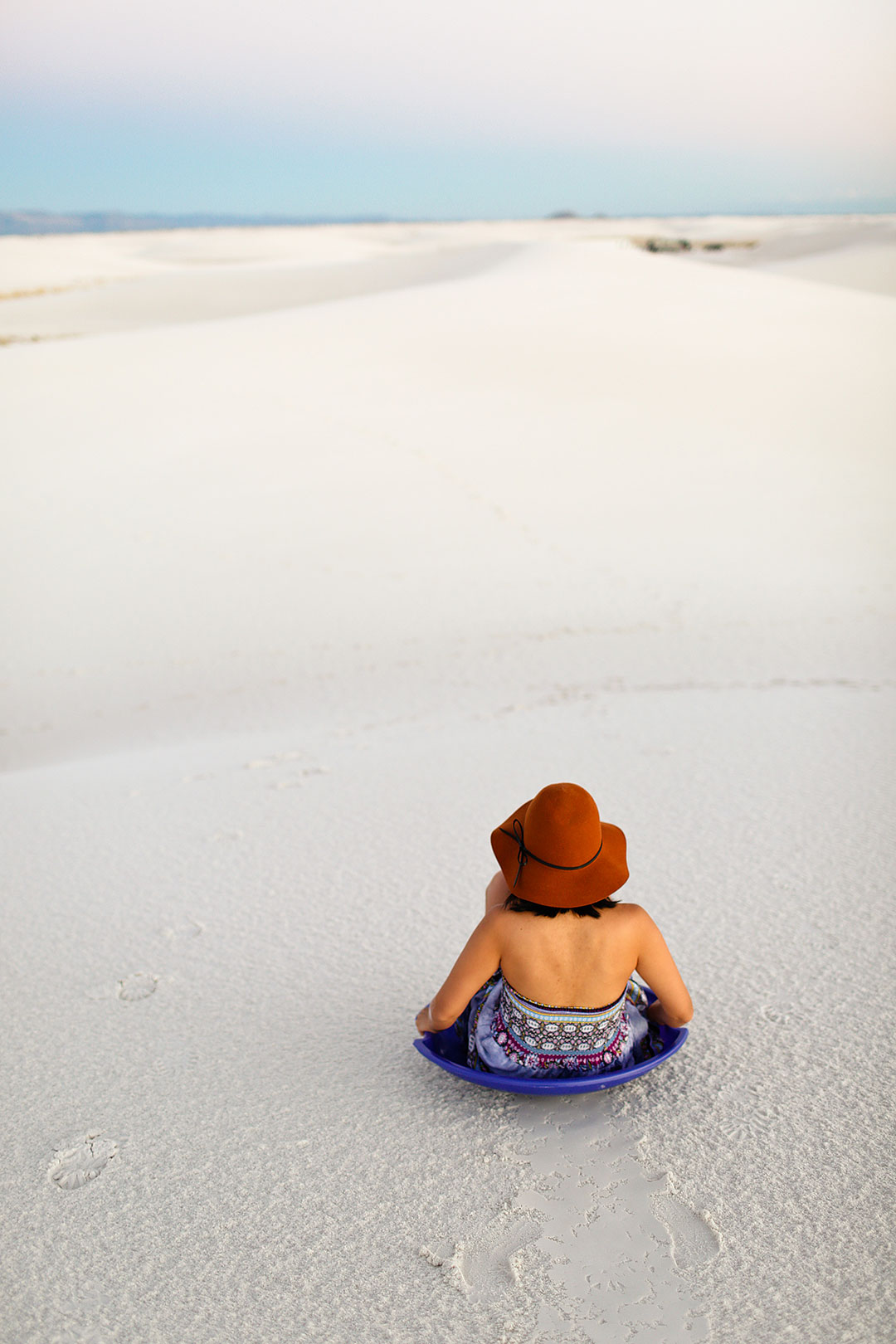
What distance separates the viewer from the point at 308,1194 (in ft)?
5.72

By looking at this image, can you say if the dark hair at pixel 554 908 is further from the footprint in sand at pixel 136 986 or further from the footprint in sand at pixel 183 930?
the footprint in sand at pixel 183 930

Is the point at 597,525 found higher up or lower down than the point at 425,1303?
higher up

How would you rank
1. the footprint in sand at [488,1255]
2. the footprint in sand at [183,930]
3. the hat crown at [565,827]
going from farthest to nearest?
the footprint in sand at [183,930]
the hat crown at [565,827]
the footprint in sand at [488,1255]

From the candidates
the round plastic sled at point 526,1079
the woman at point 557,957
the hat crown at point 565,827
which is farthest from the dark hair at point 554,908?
the round plastic sled at point 526,1079

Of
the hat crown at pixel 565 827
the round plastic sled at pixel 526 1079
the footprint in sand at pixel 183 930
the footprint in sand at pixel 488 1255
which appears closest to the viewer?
the footprint in sand at pixel 488 1255

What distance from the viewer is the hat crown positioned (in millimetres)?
1670

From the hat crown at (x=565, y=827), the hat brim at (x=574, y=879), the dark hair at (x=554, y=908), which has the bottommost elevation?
the dark hair at (x=554, y=908)

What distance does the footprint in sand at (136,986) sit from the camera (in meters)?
2.36

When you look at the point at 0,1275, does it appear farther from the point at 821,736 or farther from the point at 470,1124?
the point at 821,736

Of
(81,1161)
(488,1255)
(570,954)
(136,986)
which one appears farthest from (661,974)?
(136,986)

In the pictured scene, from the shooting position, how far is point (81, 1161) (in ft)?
6.02

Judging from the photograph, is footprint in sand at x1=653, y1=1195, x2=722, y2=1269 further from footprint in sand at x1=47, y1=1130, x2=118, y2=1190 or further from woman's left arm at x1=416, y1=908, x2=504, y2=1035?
footprint in sand at x1=47, y1=1130, x2=118, y2=1190

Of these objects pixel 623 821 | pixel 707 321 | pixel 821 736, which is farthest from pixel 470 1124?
pixel 707 321

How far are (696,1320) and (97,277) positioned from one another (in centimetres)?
3277
